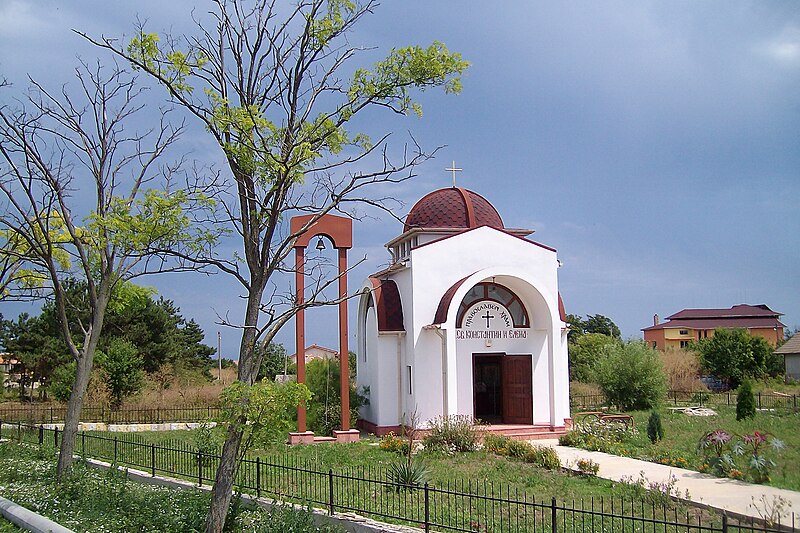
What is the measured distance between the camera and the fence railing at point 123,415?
Answer: 953 inches

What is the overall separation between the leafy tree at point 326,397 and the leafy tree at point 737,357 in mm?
24579

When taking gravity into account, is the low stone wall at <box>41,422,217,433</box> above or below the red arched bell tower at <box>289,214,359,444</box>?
below

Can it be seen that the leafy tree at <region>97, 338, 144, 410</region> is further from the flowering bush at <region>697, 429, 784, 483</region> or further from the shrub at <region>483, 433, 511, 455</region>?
the flowering bush at <region>697, 429, 784, 483</region>

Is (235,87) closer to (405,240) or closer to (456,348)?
(456,348)

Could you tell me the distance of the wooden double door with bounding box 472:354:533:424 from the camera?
20.0 meters

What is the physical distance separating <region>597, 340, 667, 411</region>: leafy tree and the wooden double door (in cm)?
612

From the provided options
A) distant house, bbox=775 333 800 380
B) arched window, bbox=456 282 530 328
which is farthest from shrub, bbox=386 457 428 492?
distant house, bbox=775 333 800 380

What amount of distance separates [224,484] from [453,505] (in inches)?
143

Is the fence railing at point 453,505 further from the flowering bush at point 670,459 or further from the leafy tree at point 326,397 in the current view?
the leafy tree at point 326,397

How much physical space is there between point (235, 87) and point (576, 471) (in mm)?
9246

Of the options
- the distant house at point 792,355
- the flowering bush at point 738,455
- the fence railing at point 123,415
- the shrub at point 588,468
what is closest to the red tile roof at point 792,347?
the distant house at point 792,355

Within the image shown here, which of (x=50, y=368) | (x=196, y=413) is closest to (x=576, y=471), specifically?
(x=196, y=413)

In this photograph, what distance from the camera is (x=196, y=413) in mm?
25391

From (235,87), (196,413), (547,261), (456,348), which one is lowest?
(196,413)
